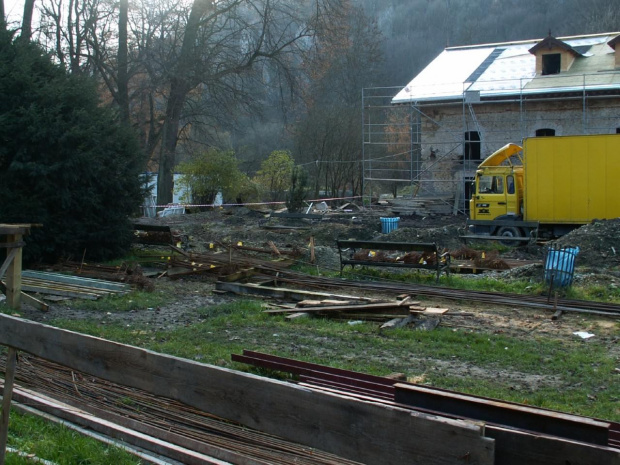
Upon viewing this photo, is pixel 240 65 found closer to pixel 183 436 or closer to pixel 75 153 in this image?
pixel 75 153

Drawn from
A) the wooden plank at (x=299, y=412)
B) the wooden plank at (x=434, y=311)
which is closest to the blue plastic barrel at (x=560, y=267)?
the wooden plank at (x=434, y=311)

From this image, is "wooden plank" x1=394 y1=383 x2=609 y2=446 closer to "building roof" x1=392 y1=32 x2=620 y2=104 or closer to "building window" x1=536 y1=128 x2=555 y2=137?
"building roof" x1=392 y1=32 x2=620 y2=104

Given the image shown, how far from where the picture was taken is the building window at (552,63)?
36.3m

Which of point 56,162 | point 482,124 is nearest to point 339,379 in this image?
point 56,162

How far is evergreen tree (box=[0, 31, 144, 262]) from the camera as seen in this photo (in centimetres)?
1541

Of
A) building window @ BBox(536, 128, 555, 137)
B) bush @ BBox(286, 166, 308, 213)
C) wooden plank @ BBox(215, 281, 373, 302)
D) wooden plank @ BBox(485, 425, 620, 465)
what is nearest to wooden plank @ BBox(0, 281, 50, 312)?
wooden plank @ BBox(215, 281, 373, 302)

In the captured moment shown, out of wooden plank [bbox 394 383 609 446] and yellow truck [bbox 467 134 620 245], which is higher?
yellow truck [bbox 467 134 620 245]

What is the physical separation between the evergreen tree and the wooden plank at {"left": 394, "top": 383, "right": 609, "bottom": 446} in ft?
45.4

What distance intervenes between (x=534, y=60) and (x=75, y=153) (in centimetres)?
3049

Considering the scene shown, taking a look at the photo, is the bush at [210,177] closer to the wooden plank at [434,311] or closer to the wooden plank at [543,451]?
the wooden plank at [434,311]

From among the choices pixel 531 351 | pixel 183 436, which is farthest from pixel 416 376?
pixel 183 436

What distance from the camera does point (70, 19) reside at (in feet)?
105

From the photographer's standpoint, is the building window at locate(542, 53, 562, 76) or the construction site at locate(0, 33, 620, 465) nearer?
the construction site at locate(0, 33, 620, 465)

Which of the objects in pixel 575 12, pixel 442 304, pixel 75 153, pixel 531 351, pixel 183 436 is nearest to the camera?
pixel 183 436
